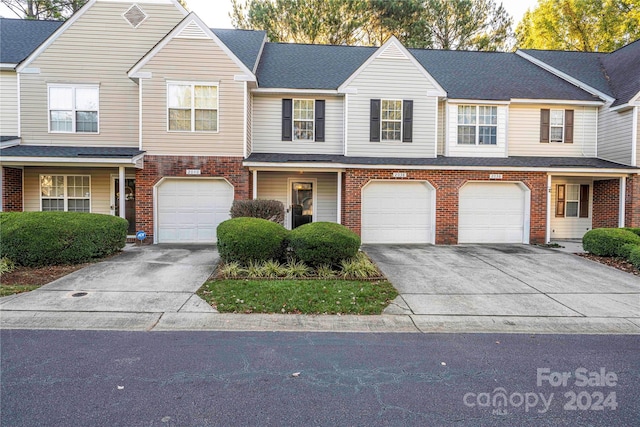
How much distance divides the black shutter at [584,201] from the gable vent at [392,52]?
9748 millimetres

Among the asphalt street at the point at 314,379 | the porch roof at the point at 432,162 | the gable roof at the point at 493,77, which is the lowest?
the asphalt street at the point at 314,379

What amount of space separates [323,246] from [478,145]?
9.47m

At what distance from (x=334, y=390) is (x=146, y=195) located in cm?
1097

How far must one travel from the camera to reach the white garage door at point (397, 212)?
43.0 feet

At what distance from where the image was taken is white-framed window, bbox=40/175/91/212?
43.9ft

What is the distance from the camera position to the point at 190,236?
1272 centimetres

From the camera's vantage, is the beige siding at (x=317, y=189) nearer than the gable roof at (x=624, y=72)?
No

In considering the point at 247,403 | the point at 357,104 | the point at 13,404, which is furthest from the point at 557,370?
the point at 357,104

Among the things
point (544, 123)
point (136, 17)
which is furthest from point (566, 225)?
point (136, 17)

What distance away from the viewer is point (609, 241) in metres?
10.3

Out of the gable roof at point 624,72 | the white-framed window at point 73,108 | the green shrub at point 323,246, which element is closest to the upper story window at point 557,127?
the gable roof at point 624,72

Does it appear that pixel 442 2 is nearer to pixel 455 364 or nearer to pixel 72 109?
pixel 72 109

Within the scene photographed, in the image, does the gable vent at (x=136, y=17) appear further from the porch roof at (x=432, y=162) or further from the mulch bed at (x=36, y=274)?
the mulch bed at (x=36, y=274)

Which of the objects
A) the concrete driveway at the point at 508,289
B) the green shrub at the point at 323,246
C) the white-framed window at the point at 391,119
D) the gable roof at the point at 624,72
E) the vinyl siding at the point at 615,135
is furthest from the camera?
the gable roof at the point at 624,72
